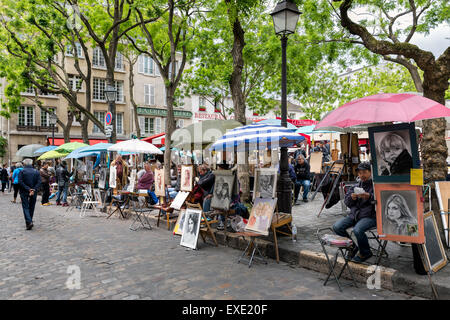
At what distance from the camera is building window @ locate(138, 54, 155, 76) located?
34781 millimetres

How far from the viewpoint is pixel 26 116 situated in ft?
98.2

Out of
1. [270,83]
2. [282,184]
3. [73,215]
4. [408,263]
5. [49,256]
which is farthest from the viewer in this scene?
[270,83]

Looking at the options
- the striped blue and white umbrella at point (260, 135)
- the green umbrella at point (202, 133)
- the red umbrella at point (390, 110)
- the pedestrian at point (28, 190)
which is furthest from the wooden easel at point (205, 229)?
the pedestrian at point (28, 190)

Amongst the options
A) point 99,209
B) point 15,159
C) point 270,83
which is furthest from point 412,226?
point 15,159

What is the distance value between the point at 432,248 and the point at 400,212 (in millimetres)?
678

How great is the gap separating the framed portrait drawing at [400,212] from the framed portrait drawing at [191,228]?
11.4 feet

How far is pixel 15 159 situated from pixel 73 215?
21522mm

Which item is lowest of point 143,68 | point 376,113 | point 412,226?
point 412,226

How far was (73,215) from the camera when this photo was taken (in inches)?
459

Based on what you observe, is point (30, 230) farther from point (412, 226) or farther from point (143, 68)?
point (143, 68)

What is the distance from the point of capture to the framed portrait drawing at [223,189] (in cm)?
728

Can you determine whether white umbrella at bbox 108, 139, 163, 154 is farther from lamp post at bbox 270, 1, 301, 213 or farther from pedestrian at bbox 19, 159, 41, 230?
lamp post at bbox 270, 1, 301, 213

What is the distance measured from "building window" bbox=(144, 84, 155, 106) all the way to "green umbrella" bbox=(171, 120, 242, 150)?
83.1 ft

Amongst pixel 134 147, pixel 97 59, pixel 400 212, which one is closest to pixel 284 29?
pixel 400 212
